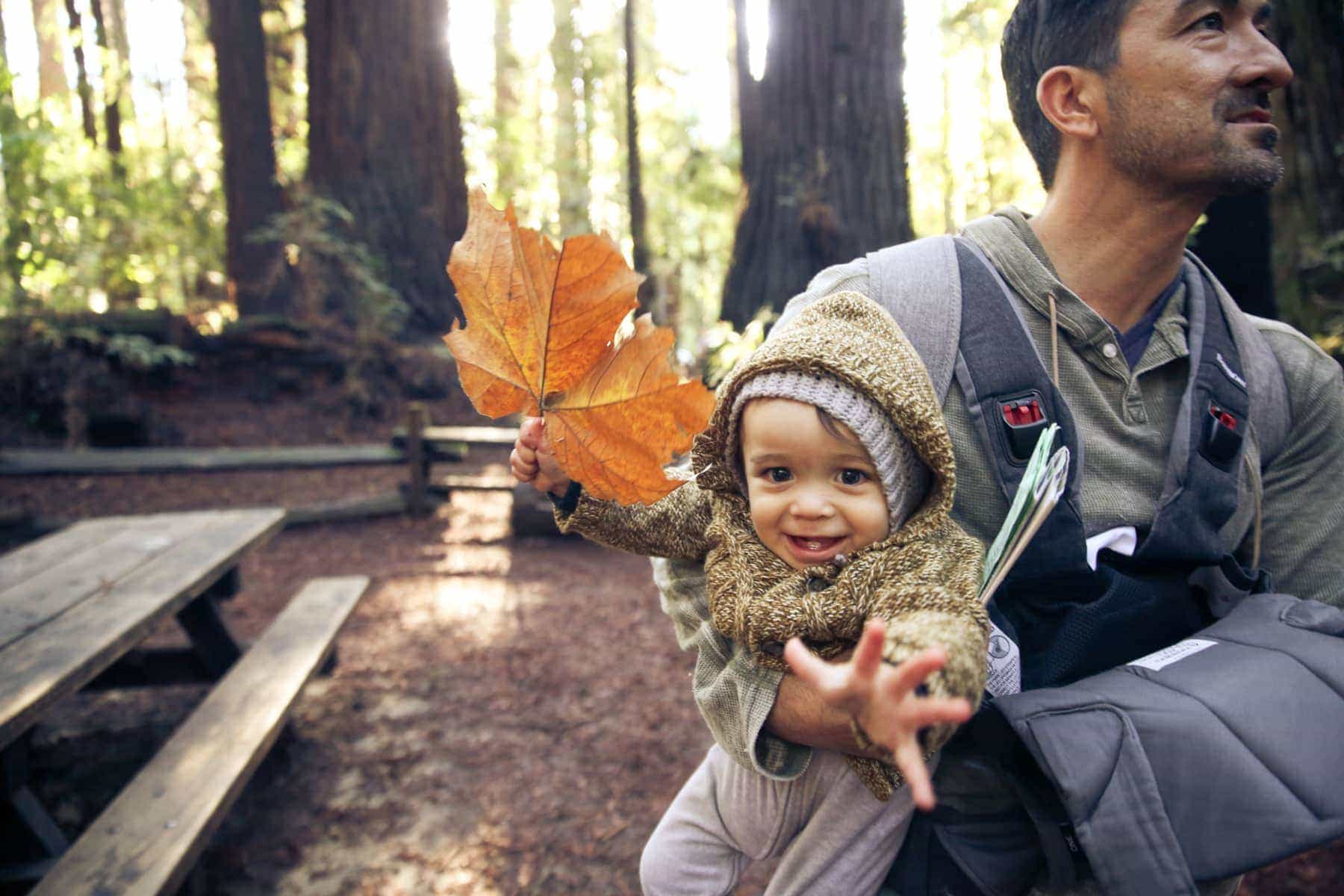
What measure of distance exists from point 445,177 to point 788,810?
33.6 feet

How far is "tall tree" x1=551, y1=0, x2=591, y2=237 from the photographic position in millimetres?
15984

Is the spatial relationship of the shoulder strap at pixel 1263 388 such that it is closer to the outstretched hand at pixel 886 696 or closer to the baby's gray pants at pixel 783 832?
the baby's gray pants at pixel 783 832

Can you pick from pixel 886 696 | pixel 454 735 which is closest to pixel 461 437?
pixel 454 735

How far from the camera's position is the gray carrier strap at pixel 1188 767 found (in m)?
1.31

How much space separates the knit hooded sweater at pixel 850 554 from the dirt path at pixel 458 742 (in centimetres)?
215

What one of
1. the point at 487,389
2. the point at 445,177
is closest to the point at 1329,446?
the point at 487,389

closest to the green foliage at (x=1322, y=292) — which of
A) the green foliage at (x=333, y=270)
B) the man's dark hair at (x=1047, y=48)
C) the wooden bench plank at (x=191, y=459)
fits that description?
the man's dark hair at (x=1047, y=48)

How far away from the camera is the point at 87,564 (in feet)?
12.0

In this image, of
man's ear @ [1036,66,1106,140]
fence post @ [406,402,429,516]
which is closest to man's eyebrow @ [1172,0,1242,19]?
man's ear @ [1036,66,1106,140]

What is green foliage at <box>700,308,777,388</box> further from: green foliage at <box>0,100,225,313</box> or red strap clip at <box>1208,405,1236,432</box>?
green foliage at <box>0,100,225,313</box>

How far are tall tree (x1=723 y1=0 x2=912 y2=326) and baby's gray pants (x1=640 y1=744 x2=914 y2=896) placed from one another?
372 cm

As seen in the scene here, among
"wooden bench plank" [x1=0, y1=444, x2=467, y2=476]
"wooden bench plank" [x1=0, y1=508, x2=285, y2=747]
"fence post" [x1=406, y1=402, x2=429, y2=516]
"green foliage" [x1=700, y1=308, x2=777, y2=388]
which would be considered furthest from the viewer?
"fence post" [x1=406, y1=402, x2=429, y2=516]

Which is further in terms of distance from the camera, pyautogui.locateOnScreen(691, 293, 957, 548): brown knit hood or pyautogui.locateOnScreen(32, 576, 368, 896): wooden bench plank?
pyautogui.locateOnScreen(32, 576, 368, 896): wooden bench plank

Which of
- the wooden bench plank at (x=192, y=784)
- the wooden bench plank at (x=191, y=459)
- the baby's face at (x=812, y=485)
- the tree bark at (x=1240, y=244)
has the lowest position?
the wooden bench plank at (x=192, y=784)
